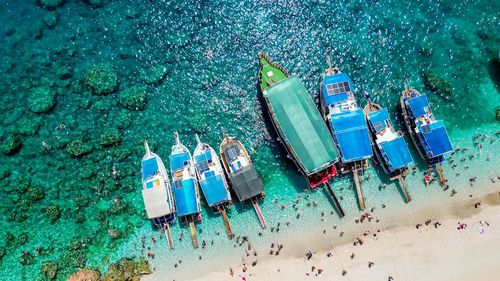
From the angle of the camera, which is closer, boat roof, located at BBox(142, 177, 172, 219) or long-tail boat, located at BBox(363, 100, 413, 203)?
long-tail boat, located at BBox(363, 100, 413, 203)

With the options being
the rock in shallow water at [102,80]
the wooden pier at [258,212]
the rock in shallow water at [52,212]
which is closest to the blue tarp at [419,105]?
the wooden pier at [258,212]

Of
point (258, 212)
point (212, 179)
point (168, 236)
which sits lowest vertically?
point (258, 212)

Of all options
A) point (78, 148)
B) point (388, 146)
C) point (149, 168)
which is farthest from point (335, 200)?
point (78, 148)

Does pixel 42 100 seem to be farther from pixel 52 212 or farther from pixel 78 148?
pixel 52 212

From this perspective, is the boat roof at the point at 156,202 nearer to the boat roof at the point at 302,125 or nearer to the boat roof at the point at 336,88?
the boat roof at the point at 302,125

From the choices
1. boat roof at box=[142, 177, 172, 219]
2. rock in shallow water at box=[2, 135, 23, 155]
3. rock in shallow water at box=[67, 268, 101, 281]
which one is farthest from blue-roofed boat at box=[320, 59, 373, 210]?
rock in shallow water at box=[2, 135, 23, 155]

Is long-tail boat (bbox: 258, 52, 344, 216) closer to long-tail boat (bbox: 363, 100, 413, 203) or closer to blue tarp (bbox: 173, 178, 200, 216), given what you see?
long-tail boat (bbox: 363, 100, 413, 203)
